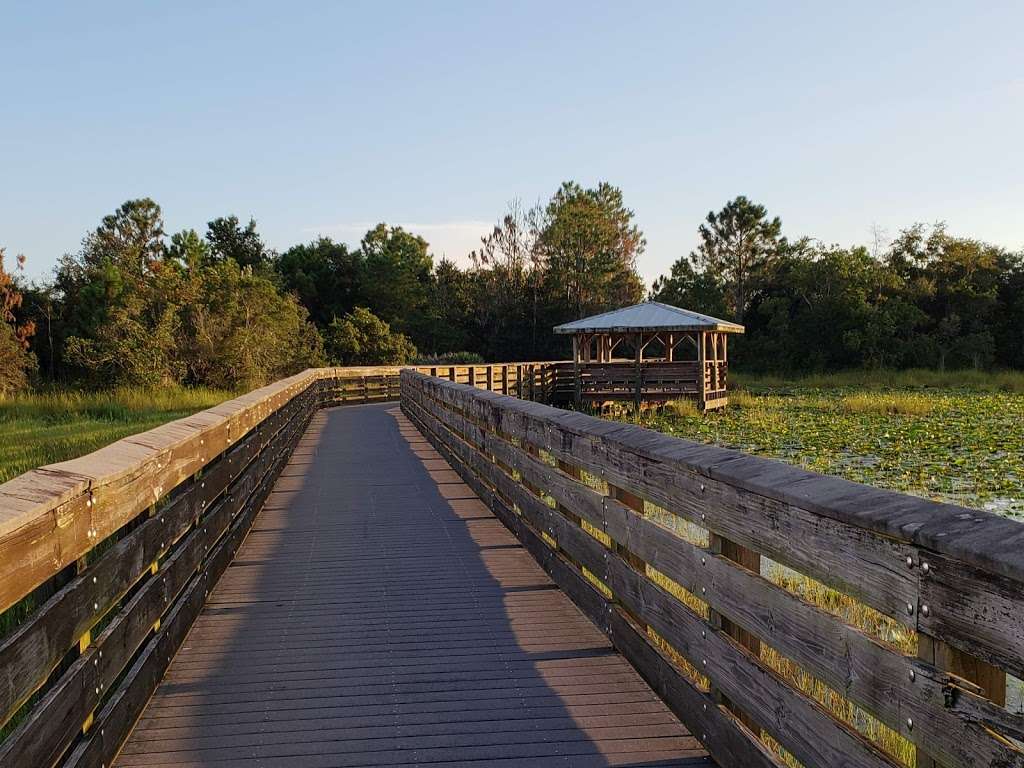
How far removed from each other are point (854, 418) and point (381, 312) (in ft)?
116

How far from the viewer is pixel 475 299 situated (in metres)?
56.0

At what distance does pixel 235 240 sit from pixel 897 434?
55.2 meters

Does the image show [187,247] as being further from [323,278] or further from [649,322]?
[649,322]

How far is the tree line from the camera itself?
29.8 m

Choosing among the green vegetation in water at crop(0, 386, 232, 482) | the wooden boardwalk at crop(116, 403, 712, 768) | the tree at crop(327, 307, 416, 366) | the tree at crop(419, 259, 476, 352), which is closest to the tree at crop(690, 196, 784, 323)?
the tree at crop(419, 259, 476, 352)

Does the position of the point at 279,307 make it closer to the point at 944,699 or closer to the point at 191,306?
the point at 191,306

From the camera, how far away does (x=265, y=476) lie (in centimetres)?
860

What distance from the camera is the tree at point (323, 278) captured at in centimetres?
5556

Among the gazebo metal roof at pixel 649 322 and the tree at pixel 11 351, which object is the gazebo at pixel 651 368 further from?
the tree at pixel 11 351

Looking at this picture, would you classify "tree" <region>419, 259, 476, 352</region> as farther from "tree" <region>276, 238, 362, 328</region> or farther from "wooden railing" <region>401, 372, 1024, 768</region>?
"wooden railing" <region>401, 372, 1024, 768</region>

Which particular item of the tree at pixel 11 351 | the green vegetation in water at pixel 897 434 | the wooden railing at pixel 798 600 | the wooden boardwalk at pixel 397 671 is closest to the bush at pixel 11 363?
the tree at pixel 11 351

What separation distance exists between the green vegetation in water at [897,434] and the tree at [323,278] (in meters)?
29.0

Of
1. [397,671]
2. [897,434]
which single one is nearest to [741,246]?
[897,434]

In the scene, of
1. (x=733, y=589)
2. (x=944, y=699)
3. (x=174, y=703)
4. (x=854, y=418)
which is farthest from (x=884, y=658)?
(x=854, y=418)
